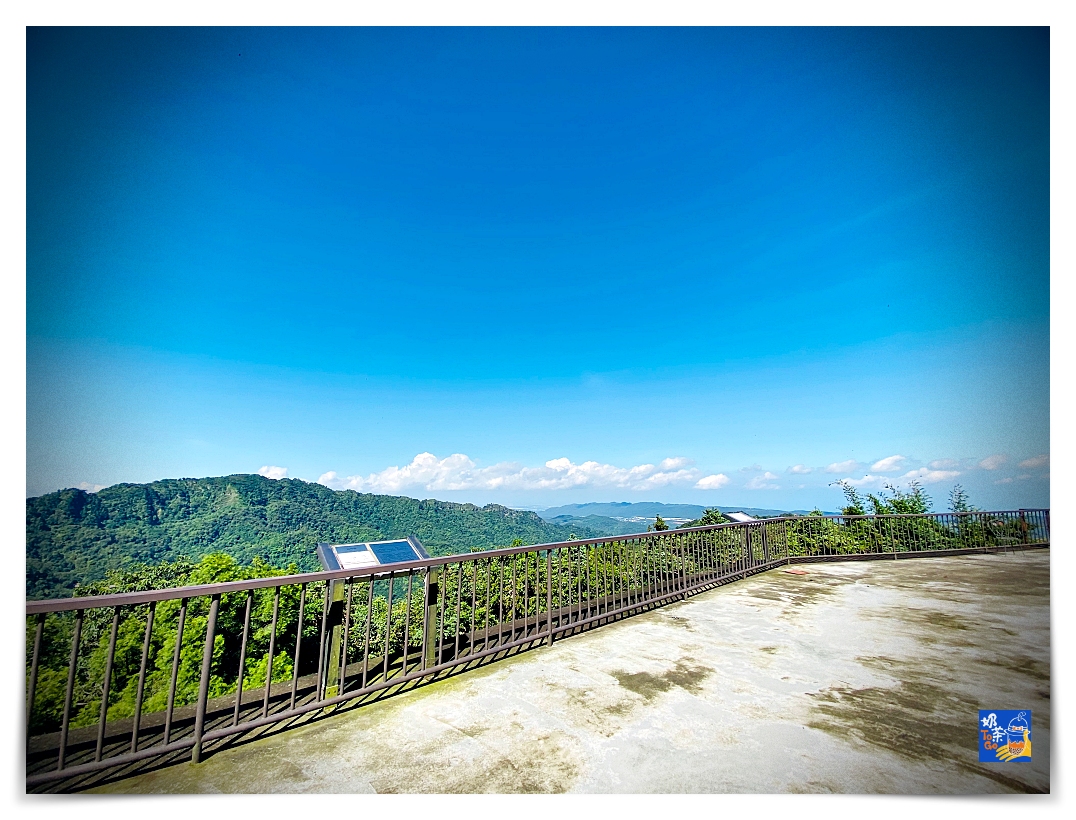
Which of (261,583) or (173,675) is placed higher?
(261,583)

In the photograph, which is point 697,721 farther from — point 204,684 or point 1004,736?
point 204,684

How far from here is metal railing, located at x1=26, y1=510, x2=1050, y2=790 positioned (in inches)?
94.3

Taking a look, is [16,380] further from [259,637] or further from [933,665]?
[259,637]

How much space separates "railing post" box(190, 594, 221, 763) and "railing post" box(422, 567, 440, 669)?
4.57ft

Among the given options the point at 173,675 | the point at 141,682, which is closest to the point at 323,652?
the point at 173,675

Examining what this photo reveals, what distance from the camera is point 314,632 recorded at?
477 cm

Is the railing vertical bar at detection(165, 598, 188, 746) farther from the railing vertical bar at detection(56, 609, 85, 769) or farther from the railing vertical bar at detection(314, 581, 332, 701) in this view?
the railing vertical bar at detection(314, 581, 332, 701)

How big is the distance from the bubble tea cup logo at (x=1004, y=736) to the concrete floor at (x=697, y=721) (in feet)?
0.16

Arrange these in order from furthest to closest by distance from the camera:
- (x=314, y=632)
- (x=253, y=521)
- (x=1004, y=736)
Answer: (x=253, y=521) → (x=314, y=632) → (x=1004, y=736)

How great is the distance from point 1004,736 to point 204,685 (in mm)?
4270

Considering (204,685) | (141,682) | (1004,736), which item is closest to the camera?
(141,682)

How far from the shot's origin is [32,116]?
136 inches

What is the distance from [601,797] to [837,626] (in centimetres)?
380

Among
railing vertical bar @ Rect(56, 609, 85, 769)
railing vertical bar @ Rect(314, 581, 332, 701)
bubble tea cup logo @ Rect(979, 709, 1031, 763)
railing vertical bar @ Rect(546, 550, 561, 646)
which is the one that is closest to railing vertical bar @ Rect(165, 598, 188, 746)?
railing vertical bar @ Rect(56, 609, 85, 769)
